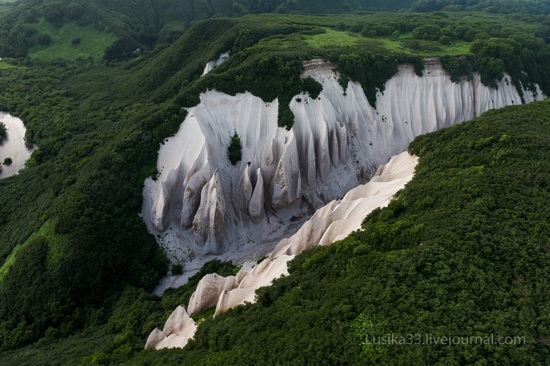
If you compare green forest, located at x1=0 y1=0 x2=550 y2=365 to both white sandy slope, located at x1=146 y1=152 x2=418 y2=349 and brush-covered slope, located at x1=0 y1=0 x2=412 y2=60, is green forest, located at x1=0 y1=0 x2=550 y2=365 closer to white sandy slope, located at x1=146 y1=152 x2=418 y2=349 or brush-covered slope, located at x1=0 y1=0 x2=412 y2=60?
white sandy slope, located at x1=146 y1=152 x2=418 y2=349

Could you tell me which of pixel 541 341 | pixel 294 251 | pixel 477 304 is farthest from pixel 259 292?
pixel 541 341

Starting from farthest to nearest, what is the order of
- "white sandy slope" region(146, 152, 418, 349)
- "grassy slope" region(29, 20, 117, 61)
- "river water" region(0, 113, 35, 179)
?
"grassy slope" region(29, 20, 117, 61), "river water" region(0, 113, 35, 179), "white sandy slope" region(146, 152, 418, 349)

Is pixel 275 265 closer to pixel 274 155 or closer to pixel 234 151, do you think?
pixel 274 155

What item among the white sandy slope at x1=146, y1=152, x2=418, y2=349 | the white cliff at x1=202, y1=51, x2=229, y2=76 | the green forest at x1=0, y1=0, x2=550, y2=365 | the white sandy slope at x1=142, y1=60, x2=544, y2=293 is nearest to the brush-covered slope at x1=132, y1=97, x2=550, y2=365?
the green forest at x1=0, y1=0, x2=550, y2=365

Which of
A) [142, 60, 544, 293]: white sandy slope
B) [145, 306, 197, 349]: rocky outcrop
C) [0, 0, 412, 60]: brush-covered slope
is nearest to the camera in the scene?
[145, 306, 197, 349]: rocky outcrop

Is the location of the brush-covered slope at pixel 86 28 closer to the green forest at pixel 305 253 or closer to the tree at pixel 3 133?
the green forest at pixel 305 253

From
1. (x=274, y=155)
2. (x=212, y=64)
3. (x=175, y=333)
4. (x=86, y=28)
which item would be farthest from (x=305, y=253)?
(x=86, y=28)
